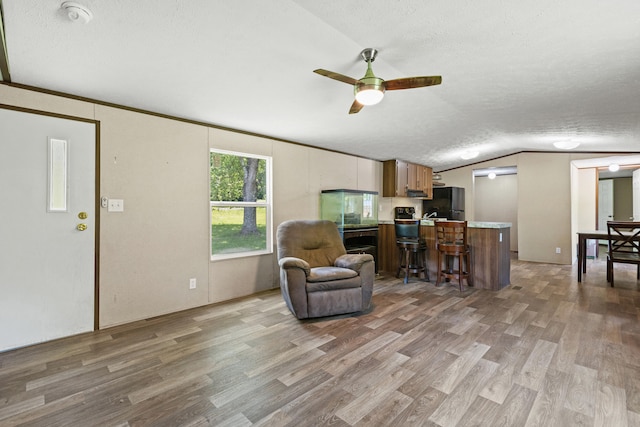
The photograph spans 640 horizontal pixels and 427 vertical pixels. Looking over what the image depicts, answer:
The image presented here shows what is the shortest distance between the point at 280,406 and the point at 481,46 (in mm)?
2746

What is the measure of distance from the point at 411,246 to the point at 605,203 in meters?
7.08

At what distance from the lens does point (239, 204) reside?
394 cm

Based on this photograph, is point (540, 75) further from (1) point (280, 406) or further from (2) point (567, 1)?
(1) point (280, 406)

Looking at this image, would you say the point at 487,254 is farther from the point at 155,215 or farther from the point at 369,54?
the point at 155,215

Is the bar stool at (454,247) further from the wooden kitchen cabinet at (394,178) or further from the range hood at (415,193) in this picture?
the range hood at (415,193)

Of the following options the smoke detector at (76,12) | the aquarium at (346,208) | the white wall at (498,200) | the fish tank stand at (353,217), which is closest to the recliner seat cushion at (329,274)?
the fish tank stand at (353,217)

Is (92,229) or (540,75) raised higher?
(540,75)

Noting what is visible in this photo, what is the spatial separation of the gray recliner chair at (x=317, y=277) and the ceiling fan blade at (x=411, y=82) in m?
1.82

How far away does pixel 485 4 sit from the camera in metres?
1.69

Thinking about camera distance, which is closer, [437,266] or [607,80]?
[607,80]

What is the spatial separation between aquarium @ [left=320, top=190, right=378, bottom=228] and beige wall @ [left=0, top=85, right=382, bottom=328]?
137 centimetres

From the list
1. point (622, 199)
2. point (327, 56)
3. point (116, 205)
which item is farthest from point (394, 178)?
point (622, 199)

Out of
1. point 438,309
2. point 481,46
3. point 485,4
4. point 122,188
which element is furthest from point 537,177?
point 122,188

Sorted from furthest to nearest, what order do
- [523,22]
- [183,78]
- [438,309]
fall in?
[438,309], [183,78], [523,22]
